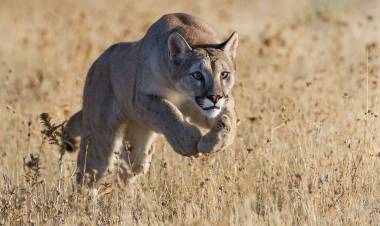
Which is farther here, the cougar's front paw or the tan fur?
the tan fur

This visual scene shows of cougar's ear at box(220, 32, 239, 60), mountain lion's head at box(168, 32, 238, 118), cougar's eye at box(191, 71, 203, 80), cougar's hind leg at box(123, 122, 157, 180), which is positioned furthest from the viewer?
cougar's hind leg at box(123, 122, 157, 180)

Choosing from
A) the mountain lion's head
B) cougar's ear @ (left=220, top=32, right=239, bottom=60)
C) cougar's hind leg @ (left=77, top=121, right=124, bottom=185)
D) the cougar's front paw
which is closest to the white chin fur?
the mountain lion's head

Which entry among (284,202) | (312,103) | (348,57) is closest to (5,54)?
(348,57)

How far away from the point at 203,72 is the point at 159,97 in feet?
1.54

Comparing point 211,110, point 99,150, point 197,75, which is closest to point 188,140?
point 211,110

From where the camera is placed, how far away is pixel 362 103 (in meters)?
11.1

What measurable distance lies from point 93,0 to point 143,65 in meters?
15.0

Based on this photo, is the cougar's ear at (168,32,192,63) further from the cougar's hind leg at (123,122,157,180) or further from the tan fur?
the cougar's hind leg at (123,122,157,180)

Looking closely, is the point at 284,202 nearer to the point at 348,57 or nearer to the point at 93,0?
the point at 348,57

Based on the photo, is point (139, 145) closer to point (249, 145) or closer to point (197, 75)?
point (249, 145)

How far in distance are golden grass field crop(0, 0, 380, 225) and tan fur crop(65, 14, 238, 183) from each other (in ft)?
1.20

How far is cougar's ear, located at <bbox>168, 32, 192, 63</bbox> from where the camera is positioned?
8.83 metres

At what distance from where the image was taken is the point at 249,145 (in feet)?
33.5

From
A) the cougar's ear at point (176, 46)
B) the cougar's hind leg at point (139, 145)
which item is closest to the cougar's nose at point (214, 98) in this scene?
the cougar's ear at point (176, 46)
